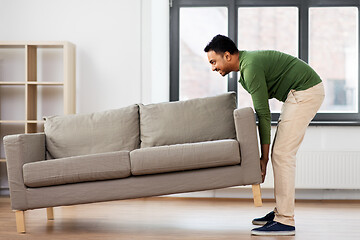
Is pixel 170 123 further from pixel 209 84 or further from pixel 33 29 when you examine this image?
pixel 33 29

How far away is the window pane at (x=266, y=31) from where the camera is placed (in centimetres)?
481

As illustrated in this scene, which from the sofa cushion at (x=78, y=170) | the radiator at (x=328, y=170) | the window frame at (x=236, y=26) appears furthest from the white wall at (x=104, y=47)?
the sofa cushion at (x=78, y=170)

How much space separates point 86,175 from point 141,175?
32cm

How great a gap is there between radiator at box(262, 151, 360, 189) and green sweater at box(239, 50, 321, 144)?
4.96ft

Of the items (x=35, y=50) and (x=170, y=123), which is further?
(x=35, y=50)

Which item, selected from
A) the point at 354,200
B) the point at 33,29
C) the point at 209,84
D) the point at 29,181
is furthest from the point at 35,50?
the point at 354,200

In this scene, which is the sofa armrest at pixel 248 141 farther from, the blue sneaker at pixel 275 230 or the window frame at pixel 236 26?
the window frame at pixel 236 26

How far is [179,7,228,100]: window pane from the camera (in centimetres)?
487

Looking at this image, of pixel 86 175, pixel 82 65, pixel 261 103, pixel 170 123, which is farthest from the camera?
pixel 82 65

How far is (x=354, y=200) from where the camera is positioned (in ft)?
14.6

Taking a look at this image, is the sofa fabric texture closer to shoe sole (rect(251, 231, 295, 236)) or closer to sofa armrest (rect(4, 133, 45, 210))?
sofa armrest (rect(4, 133, 45, 210))

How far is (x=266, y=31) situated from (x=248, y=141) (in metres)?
2.11

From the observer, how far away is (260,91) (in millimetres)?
2848

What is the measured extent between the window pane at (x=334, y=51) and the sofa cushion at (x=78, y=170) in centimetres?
245
